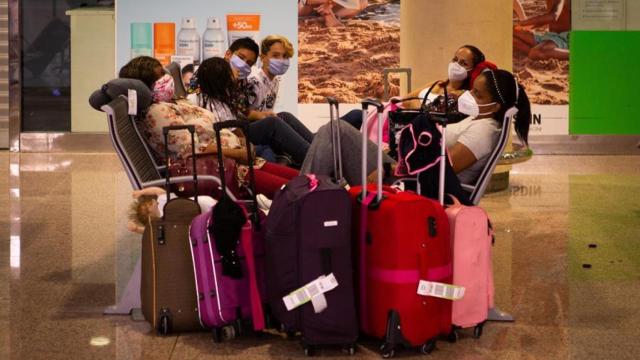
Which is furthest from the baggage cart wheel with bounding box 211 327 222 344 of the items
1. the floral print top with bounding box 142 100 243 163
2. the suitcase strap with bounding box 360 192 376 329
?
the floral print top with bounding box 142 100 243 163

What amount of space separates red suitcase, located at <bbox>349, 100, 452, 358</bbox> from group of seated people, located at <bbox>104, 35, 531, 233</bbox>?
3.47 ft

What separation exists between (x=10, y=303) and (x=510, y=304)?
243 cm

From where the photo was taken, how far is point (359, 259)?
496 centimetres

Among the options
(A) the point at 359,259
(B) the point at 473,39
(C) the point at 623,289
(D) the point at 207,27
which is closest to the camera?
(A) the point at 359,259

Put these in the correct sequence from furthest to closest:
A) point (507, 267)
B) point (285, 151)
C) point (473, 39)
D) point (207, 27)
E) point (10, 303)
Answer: point (207, 27) < point (473, 39) < point (285, 151) < point (507, 267) < point (10, 303)

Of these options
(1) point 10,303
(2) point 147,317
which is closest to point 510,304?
(2) point 147,317

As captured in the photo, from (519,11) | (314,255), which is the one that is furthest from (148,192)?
(519,11)

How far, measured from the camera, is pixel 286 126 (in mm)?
7609

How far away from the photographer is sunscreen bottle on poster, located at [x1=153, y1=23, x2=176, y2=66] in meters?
12.5

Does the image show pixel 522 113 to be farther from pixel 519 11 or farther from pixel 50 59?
pixel 50 59

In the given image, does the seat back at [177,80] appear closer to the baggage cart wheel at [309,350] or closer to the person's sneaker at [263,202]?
the person's sneaker at [263,202]

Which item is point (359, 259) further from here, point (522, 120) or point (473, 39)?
Result: point (473, 39)

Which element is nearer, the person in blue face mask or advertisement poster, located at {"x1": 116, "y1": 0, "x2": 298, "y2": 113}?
the person in blue face mask

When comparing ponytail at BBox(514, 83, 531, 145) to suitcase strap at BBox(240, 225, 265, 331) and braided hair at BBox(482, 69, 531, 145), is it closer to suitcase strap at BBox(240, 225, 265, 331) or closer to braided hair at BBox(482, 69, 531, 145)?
braided hair at BBox(482, 69, 531, 145)
